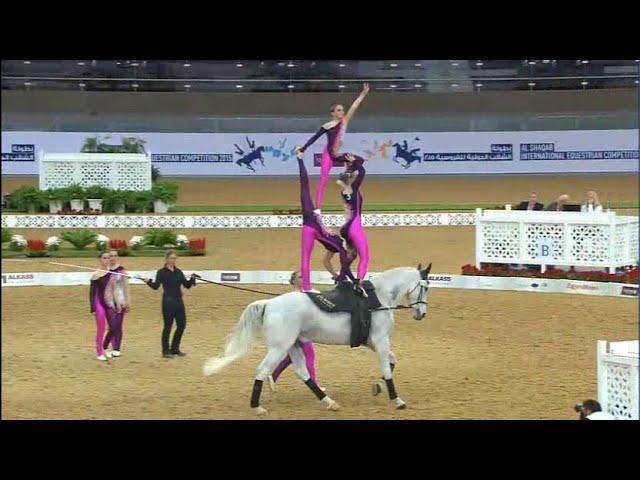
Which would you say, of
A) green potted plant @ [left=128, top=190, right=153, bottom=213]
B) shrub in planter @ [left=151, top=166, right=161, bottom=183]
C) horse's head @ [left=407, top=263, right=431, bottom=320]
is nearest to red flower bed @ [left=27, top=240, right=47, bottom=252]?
green potted plant @ [left=128, top=190, right=153, bottom=213]

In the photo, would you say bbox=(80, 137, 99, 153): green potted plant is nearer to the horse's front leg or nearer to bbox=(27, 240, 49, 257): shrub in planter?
bbox=(27, 240, 49, 257): shrub in planter

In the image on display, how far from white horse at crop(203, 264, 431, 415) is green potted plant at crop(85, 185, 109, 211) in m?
14.3

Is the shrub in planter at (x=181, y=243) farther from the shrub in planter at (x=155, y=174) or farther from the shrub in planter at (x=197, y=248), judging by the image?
the shrub in planter at (x=155, y=174)

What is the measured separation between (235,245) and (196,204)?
535 cm

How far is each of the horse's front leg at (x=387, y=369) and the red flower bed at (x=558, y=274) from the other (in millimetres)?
Answer: 7425

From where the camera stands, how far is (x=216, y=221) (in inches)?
890

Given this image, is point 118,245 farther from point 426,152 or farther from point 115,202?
point 426,152

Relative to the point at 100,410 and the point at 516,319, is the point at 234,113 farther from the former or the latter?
the point at 100,410

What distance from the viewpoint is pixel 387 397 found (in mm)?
10188

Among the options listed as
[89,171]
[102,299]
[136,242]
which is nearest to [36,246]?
[136,242]

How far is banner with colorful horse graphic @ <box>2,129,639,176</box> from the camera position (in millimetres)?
29297

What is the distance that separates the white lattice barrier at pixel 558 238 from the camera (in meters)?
16.3

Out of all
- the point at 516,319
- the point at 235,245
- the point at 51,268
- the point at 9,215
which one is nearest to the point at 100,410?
the point at 516,319

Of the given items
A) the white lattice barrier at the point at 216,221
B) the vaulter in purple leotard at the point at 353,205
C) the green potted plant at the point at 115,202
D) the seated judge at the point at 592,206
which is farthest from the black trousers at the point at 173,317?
the green potted plant at the point at 115,202
